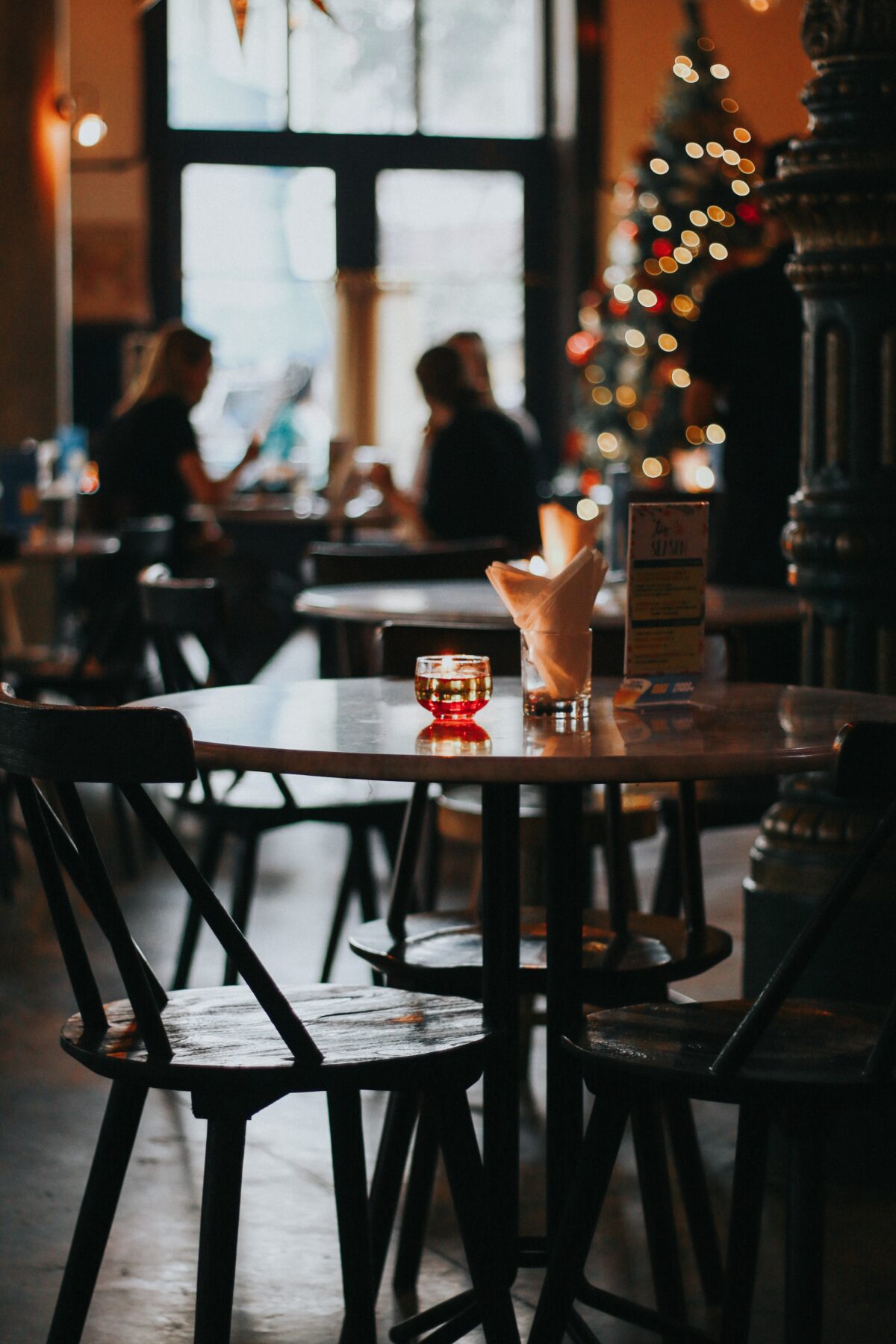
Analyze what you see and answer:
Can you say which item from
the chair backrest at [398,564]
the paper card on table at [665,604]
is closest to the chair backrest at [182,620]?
the chair backrest at [398,564]

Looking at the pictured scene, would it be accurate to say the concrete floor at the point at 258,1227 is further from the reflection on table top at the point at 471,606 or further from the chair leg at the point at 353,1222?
the reflection on table top at the point at 471,606

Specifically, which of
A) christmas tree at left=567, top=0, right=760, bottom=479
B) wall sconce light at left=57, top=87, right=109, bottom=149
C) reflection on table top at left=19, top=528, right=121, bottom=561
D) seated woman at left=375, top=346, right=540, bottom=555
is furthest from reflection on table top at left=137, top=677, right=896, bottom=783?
christmas tree at left=567, top=0, right=760, bottom=479

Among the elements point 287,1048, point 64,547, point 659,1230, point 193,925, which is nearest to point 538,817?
point 193,925

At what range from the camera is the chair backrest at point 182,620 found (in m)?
3.09

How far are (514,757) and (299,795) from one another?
155cm

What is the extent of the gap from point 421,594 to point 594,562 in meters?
1.60

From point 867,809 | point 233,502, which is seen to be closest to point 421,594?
point 867,809

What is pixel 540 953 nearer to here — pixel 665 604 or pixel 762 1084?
pixel 665 604

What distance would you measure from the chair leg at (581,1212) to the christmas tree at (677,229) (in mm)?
7650

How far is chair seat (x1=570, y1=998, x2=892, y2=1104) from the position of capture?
5.38 feet

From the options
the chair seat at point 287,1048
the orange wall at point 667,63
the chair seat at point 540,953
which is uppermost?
the orange wall at point 667,63

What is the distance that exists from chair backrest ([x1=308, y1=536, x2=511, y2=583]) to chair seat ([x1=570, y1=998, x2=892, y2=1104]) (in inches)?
83.2

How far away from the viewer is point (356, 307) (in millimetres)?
11797

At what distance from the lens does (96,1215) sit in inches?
69.4
